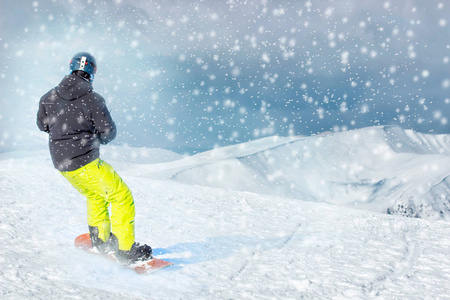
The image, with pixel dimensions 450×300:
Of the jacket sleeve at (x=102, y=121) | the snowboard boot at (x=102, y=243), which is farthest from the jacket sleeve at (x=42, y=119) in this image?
the snowboard boot at (x=102, y=243)

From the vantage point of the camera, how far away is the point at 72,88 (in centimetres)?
323

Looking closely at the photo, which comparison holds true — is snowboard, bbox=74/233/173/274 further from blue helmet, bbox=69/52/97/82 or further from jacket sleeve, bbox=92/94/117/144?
blue helmet, bbox=69/52/97/82

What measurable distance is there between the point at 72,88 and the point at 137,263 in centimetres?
170

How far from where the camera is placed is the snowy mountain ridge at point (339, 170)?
39.0 m

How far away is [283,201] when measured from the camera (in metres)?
7.43

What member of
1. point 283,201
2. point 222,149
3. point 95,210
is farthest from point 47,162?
point 95,210

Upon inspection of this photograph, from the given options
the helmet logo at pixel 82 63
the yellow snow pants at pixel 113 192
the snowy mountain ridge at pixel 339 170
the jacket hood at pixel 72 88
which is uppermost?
the helmet logo at pixel 82 63

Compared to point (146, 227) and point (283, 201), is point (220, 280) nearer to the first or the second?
point (146, 227)

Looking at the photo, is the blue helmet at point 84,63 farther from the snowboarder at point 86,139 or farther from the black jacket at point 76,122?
the black jacket at point 76,122

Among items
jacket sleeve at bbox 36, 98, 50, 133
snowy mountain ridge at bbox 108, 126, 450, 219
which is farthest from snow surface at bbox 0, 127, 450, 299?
snowy mountain ridge at bbox 108, 126, 450, 219

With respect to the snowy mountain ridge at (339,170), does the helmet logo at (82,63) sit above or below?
above

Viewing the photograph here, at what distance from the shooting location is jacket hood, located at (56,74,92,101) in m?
3.23

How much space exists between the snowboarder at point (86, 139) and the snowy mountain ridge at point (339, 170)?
28.3m

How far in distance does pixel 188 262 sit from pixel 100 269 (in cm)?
86
